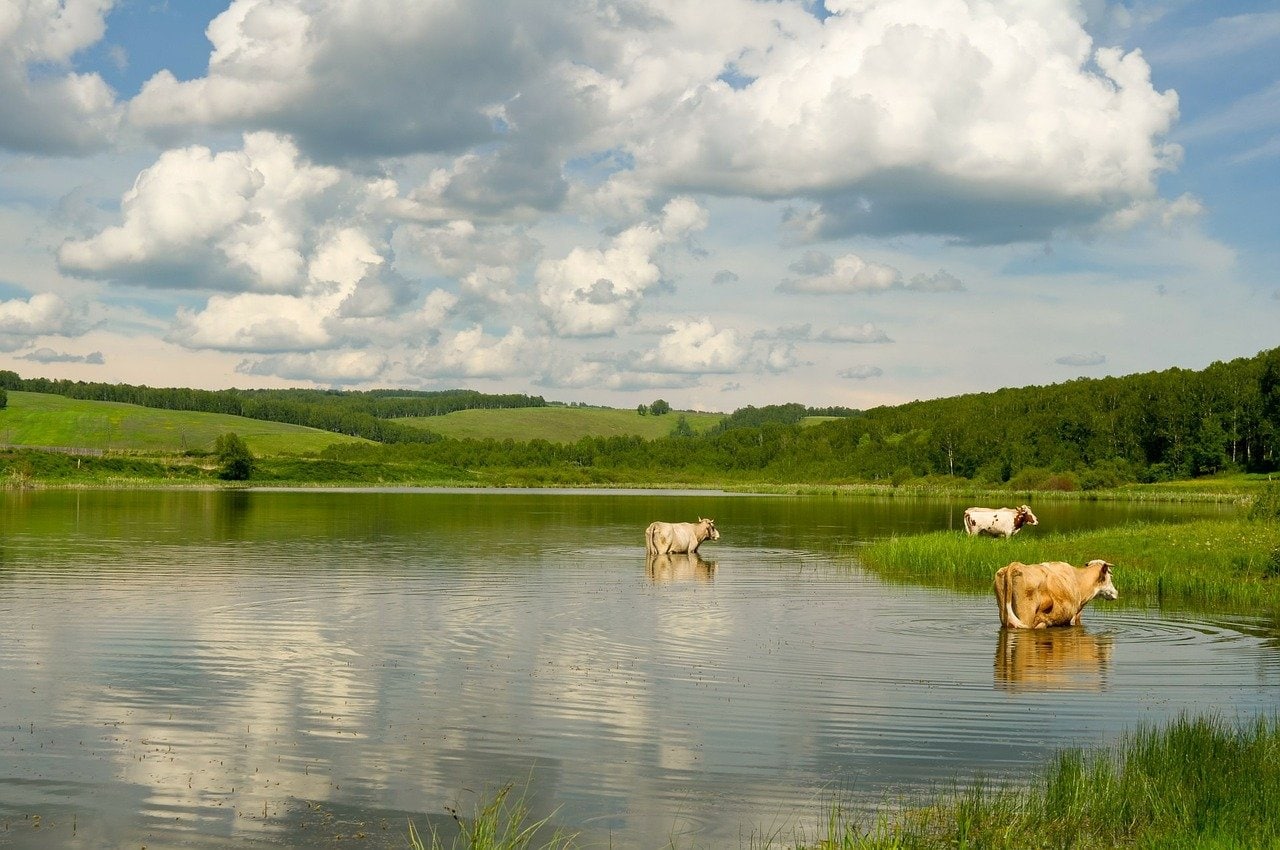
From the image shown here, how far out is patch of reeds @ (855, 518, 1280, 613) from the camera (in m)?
29.4

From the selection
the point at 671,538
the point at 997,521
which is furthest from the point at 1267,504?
the point at 671,538

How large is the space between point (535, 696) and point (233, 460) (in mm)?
132002

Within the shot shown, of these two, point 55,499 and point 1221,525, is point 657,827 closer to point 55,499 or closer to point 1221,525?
point 1221,525

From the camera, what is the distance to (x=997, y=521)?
156 feet

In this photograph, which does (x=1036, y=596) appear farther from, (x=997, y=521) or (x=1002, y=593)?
(x=997, y=521)

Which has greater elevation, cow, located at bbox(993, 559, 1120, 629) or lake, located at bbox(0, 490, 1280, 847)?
cow, located at bbox(993, 559, 1120, 629)

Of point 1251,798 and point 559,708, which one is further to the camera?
point 559,708

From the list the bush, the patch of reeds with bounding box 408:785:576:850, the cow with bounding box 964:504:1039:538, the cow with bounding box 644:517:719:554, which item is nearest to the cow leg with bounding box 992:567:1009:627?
the patch of reeds with bounding box 408:785:576:850

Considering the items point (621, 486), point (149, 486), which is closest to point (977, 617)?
point (149, 486)

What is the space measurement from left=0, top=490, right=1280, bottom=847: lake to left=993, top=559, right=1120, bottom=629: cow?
2.08ft

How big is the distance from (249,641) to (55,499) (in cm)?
7174

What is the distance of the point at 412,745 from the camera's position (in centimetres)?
1391

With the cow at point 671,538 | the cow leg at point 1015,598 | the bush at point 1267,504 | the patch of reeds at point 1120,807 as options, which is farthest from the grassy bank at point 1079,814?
the cow at point 671,538

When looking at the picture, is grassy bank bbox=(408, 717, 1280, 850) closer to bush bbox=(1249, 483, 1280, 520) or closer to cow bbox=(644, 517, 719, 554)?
bush bbox=(1249, 483, 1280, 520)
